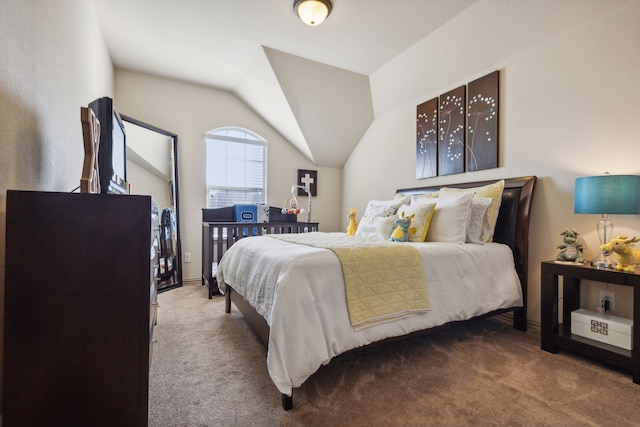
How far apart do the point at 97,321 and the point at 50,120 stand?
1.25m

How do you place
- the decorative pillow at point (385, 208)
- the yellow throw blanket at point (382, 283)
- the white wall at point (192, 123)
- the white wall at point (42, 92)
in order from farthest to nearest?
1. the white wall at point (192, 123)
2. the decorative pillow at point (385, 208)
3. the yellow throw blanket at point (382, 283)
4. the white wall at point (42, 92)

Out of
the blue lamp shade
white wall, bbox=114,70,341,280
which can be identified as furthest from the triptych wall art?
white wall, bbox=114,70,341,280

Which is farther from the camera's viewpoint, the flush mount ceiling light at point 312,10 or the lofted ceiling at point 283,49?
the lofted ceiling at point 283,49

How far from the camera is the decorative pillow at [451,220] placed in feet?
7.47

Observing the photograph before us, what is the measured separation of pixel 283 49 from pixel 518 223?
2808mm

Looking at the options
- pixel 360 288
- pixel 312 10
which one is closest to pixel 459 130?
pixel 312 10

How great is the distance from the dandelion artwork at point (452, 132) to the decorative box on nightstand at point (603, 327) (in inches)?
59.6

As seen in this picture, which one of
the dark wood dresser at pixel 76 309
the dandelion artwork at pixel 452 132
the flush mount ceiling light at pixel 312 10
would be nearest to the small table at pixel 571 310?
the dandelion artwork at pixel 452 132

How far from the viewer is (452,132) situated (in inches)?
117

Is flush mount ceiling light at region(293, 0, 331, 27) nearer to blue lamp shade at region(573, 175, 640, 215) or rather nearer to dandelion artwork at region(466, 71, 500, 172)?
dandelion artwork at region(466, 71, 500, 172)

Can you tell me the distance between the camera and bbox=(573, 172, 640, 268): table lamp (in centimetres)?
167

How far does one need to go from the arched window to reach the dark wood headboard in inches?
121

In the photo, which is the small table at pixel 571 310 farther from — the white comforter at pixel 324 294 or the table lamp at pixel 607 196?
the white comforter at pixel 324 294

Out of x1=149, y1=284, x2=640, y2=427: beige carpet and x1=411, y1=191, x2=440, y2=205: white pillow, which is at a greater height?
x1=411, y1=191, x2=440, y2=205: white pillow
